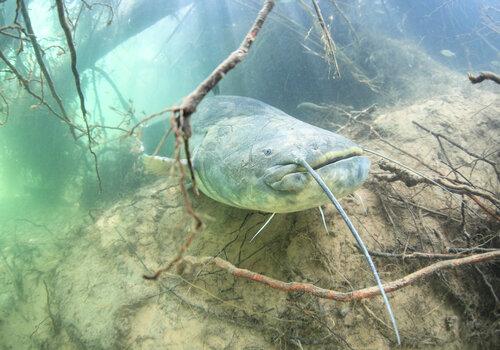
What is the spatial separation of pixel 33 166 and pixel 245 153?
747cm

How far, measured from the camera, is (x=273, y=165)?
2.02 m

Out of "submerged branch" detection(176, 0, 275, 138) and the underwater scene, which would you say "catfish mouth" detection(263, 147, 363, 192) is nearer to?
the underwater scene

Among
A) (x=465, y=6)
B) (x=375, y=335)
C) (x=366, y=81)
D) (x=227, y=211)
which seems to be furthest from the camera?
(x=465, y=6)

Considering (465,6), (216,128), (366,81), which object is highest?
(216,128)

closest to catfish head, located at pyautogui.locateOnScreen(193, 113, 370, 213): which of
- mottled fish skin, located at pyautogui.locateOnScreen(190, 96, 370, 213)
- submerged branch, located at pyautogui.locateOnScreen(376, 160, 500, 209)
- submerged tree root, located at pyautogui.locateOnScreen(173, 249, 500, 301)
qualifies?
mottled fish skin, located at pyautogui.locateOnScreen(190, 96, 370, 213)

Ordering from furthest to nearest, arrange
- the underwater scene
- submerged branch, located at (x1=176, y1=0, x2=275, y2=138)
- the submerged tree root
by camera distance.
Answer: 1. the underwater scene
2. the submerged tree root
3. submerged branch, located at (x1=176, y1=0, x2=275, y2=138)

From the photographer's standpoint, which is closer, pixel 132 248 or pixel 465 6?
pixel 132 248

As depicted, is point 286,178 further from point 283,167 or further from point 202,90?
point 202,90

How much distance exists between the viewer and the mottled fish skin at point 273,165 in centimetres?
192

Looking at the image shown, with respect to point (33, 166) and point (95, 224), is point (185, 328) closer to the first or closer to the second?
point (95, 224)

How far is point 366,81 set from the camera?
7168 mm

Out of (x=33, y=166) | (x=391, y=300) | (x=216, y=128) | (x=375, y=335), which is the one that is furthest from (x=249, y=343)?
(x=33, y=166)

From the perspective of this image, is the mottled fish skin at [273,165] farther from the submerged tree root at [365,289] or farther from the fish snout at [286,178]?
the submerged tree root at [365,289]

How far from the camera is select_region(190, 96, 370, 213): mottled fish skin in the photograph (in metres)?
1.92
